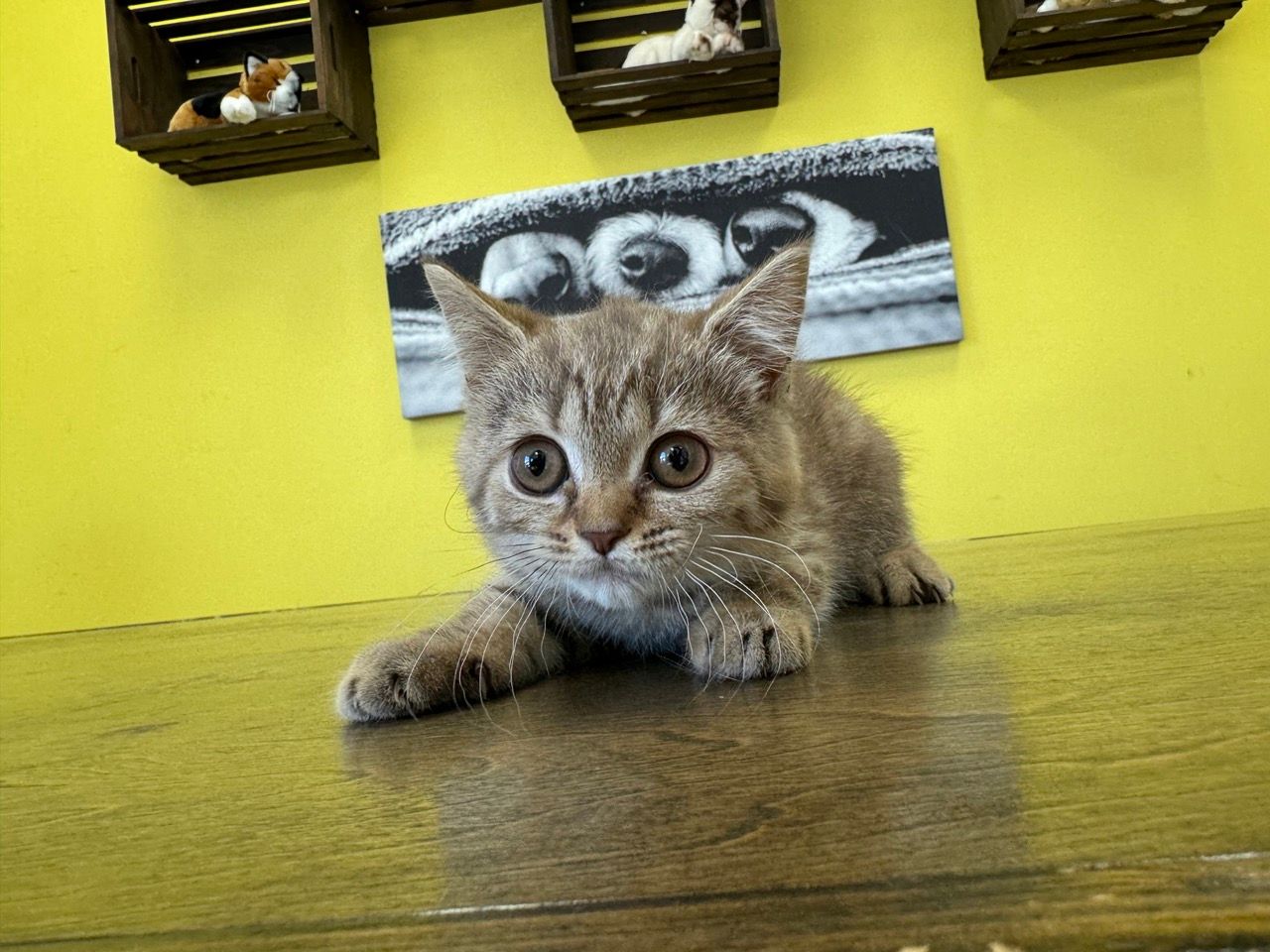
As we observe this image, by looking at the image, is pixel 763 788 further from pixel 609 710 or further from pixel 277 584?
pixel 277 584

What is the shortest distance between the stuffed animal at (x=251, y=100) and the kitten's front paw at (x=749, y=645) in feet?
8.18

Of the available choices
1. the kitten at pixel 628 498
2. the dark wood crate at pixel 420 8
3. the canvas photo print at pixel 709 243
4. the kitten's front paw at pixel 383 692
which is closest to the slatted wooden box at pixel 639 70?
the canvas photo print at pixel 709 243

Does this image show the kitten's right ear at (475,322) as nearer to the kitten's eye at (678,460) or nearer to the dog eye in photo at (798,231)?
the kitten's eye at (678,460)

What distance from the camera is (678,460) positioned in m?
1.03

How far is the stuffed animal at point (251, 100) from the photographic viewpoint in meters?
2.89

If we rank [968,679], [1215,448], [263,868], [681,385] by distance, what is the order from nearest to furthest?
[263,868] → [968,679] → [681,385] → [1215,448]

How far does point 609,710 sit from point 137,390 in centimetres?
303

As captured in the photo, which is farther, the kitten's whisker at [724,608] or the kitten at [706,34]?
the kitten at [706,34]

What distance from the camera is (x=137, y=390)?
3.38m

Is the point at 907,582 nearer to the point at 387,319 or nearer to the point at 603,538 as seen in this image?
the point at 603,538

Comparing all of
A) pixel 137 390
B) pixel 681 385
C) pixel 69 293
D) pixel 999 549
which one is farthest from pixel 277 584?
pixel 681 385

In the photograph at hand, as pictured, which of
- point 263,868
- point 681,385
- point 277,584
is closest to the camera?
point 263,868

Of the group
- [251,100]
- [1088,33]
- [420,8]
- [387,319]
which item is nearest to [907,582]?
[1088,33]

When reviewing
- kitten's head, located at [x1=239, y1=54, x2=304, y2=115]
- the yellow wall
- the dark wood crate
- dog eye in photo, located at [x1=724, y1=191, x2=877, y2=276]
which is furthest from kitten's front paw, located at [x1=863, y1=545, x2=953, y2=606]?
the dark wood crate
